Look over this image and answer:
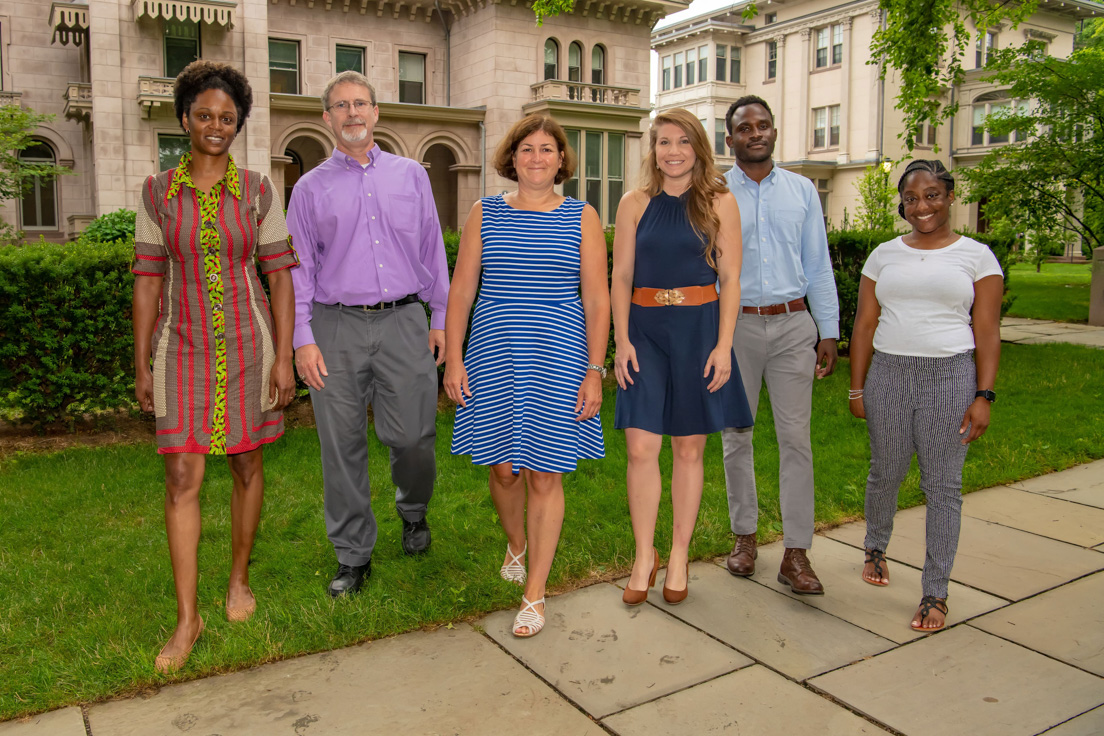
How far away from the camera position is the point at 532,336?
167 inches

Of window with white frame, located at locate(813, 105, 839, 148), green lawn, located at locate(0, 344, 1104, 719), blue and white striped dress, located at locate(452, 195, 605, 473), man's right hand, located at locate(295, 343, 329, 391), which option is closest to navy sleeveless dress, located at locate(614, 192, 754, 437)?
blue and white striped dress, located at locate(452, 195, 605, 473)

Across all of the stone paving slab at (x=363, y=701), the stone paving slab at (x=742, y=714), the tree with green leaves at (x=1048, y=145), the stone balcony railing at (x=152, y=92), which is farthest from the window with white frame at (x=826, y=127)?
the stone paving slab at (x=363, y=701)

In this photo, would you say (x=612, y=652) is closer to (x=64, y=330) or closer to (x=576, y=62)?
(x=64, y=330)

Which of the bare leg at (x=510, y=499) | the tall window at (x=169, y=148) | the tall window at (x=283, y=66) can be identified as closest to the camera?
the bare leg at (x=510, y=499)

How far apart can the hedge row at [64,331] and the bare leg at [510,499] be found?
4344mm

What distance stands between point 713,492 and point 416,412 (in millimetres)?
2515

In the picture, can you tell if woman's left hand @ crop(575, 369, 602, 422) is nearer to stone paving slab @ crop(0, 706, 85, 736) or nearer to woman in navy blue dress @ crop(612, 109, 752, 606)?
woman in navy blue dress @ crop(612, 109, 752, 606)

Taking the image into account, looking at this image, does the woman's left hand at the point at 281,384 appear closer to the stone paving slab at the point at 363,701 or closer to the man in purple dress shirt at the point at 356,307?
the man in purple dress shirt at the point at 356,307

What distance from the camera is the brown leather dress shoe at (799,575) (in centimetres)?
464

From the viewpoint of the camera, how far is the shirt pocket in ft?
15.8

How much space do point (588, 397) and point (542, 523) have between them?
2.06ft

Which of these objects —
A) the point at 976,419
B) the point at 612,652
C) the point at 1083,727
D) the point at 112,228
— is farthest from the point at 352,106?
the point at 112,228

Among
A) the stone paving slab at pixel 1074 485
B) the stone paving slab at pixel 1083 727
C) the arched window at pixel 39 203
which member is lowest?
the stone paving slab at pixel 1083 727

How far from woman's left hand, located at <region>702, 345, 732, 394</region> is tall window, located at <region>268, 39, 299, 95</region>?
25195mm
